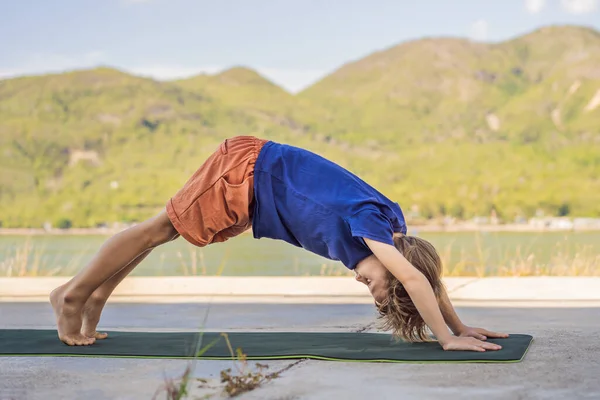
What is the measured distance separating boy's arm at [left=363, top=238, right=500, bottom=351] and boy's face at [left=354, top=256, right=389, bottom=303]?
0.17 m

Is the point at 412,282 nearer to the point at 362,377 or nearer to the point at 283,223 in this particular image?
the point at 362,377

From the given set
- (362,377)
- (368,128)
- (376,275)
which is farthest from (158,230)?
(368,128)

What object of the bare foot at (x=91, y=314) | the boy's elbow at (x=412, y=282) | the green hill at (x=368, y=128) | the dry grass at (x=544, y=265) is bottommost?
the green hill at (x=368, y=128)

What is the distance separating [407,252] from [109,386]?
1.39 metres

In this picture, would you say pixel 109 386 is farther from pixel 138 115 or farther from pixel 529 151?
pixel 138 115

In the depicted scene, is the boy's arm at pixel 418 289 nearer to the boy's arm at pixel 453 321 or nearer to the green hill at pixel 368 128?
the boy's arm at pixel 453 321

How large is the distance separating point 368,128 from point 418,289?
355ft

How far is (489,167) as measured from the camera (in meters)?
99.3

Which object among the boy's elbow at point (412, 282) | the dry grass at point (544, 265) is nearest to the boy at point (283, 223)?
the boy's elbow at point (412, 282)

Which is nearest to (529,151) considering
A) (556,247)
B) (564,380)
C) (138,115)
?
(138,115)

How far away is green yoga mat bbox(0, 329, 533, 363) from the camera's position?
11.0 ft

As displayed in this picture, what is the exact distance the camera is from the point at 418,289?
338 cm

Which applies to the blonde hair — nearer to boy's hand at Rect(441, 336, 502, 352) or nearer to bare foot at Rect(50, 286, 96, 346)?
boy's hand at Rect(441, 336, 502, 352)

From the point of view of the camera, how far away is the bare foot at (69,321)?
382 cm
